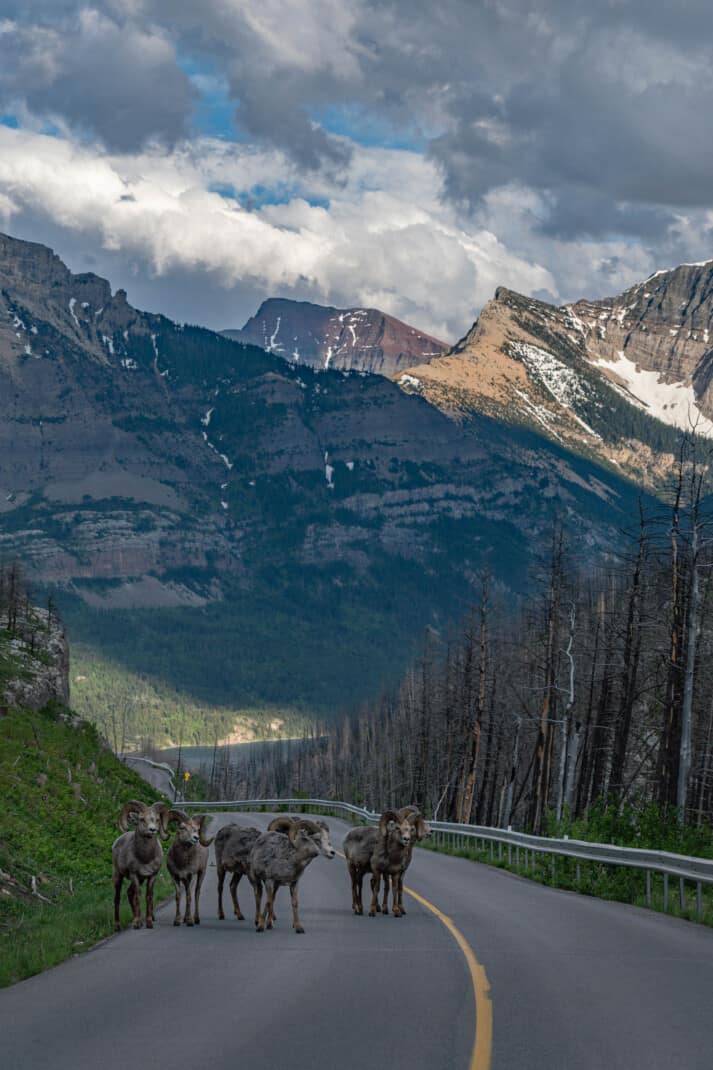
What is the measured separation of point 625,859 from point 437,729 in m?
87.9

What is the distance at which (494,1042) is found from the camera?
33.3 ft

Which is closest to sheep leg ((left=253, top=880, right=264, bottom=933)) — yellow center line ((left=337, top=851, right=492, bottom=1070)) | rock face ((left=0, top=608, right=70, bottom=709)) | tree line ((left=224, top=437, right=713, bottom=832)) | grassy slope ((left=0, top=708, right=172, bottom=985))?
grassy slope ((left=0, top=708, right=172, bottom=985))

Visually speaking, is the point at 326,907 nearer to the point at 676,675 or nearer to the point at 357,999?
Answer: the point at 357,999

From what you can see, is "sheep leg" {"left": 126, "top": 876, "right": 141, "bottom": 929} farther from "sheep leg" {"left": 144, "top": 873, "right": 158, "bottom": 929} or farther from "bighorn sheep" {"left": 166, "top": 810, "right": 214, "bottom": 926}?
"bighorn sheep" {"left": 166, "top": 810, "right": 214, "bottom": 926}

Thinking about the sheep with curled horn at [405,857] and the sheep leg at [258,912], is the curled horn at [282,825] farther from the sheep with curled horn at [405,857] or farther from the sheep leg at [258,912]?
the sheep with curled horn at [405,857]

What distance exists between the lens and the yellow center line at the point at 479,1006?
9577 millimetres

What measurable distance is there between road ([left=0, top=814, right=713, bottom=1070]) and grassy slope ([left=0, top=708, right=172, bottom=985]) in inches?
28.3

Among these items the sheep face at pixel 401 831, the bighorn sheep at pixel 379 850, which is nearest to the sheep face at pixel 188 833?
the bighorn sheep at pixel 379 850

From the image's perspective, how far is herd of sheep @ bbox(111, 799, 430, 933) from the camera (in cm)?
1756

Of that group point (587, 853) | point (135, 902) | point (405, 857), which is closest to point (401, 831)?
point (405, 857)

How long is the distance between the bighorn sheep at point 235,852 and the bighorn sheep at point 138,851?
67.1 inches

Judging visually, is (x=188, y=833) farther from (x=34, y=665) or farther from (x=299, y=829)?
(x=34, y=665)

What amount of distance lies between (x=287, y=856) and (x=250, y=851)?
5.42ft

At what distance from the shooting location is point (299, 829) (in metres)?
17.8
